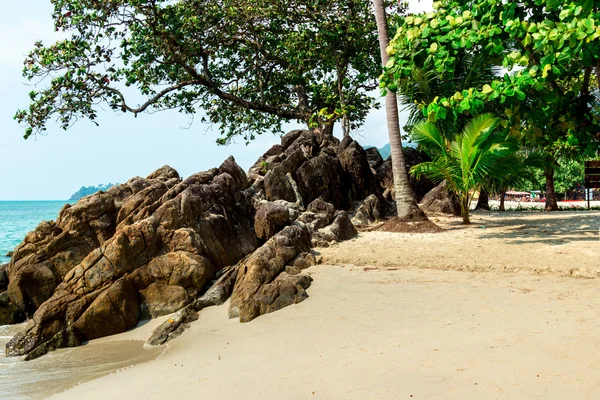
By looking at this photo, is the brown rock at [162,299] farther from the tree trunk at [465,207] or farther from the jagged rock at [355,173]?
the jagged rock at [355,173]

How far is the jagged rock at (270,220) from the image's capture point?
1141 cm

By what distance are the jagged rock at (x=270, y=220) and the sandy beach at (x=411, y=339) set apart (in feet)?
7.77

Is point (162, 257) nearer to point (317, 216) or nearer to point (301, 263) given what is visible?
point (301, 263)

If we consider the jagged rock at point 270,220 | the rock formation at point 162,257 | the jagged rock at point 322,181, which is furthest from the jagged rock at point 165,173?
the jagged rock at point 270,220

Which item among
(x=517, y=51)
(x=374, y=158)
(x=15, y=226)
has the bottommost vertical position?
(x=15, y=226)

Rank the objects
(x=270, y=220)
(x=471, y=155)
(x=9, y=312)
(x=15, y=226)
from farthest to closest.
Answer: (x=15, y=226)
(x=471, y=155)
(x=270, y=220)
(x=9, y=312)

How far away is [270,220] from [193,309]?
3602mm

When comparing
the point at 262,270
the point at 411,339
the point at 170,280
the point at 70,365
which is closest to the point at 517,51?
the point at 411,339

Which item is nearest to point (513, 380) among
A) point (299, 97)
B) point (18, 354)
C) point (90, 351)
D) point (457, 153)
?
point (90, 351)

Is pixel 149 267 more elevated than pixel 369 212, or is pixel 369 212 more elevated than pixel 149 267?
pixel 369 212

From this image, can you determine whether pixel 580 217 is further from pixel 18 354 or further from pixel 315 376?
pixel 18 354

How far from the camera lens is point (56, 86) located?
18922 mm

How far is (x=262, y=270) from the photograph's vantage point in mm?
8539

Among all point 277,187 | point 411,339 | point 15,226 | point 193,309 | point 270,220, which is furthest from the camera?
point 15,226
